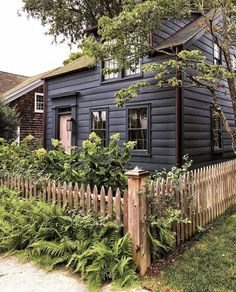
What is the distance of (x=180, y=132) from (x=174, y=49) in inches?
108

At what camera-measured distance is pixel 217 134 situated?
11.5m

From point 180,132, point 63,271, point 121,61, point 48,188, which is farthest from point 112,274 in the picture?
point 121,61

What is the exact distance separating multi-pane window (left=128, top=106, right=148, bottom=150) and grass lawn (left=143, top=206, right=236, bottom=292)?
5.28m

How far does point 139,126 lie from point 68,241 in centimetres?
650

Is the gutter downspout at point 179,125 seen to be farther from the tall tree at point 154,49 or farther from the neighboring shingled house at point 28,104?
the neighboring shingled house at point 28,104

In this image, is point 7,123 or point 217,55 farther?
point 7,123

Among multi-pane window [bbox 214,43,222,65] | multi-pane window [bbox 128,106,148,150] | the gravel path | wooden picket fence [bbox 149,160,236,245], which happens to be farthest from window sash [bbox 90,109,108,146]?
the gravel path

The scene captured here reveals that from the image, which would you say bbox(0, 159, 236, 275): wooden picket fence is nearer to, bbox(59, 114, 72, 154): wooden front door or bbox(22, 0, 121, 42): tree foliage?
bbox(59, 114, 72, 154): wooden front door

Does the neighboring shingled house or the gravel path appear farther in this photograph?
the neighboring shingled house

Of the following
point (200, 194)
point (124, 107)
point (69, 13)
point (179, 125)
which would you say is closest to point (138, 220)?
point (200, 194)

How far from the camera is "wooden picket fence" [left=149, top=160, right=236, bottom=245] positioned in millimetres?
4359

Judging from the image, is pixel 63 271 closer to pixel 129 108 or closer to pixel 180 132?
Answer: pixel 180 132

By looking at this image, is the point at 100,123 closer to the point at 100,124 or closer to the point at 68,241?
the point at 100,124

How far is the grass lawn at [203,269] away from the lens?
3254 millimetres
